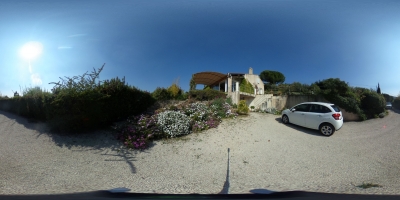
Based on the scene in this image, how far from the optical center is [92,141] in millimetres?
4809

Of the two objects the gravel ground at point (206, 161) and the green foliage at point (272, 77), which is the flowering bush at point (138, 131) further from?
the green foliage at point (272, 77)

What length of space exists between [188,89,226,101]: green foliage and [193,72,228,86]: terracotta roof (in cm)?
82

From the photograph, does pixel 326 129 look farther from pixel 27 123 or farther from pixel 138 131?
pixel 27 123

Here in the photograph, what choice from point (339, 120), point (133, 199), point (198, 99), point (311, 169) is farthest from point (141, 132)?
point (339, 120)

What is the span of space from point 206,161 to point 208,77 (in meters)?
3.78

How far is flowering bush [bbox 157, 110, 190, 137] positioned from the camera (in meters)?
5.41

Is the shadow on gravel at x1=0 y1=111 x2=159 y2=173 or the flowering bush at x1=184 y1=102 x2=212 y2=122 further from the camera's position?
the flowering bush at x1=184 y1=102 x2=212 y2=122

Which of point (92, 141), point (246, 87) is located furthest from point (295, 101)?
point (92, 141)

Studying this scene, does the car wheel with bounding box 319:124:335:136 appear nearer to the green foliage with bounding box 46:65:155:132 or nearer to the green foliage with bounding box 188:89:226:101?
the green foliage with bounding box 188:89:226:101

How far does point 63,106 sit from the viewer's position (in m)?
4.87

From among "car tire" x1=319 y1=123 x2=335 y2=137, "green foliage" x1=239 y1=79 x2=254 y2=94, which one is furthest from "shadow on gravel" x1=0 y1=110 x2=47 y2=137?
"car tire" x1=319 y1=123 x2=335 y2=137

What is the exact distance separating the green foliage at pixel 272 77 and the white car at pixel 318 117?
154 centimetres

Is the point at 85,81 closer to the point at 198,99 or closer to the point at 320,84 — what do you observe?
the point at 198,99

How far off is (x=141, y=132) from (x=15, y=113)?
6.07 metres
